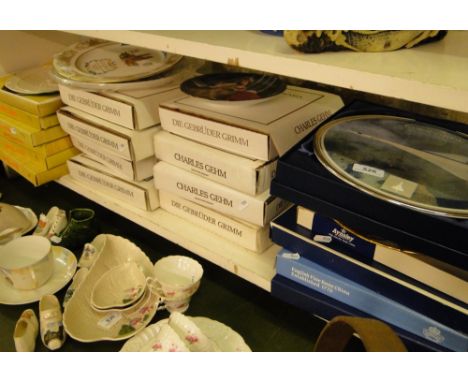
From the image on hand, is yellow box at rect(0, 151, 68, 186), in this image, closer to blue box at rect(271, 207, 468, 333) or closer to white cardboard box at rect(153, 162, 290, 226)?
white cardboard box at rect(153, 162, 290, 226)

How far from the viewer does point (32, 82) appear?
1031 millimetres

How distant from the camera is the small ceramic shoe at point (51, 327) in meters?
0.71

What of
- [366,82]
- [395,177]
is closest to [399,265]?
[395,177]

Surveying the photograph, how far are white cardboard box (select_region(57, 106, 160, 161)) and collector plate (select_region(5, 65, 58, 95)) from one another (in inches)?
4.0

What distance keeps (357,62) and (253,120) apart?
23 cm

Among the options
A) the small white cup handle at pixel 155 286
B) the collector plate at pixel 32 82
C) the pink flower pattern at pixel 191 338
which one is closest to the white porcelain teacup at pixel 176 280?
the small white cup handle at pixel 155 286

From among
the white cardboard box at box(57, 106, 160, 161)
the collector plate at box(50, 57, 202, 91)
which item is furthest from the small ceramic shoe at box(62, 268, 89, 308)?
the collector plate at box(50, 57, 202, 91)

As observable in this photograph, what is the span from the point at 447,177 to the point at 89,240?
0.71 metres

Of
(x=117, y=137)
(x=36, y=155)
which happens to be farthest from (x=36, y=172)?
(x=117, y=137)

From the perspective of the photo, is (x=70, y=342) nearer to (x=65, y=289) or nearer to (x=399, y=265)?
(x=65, y=289)

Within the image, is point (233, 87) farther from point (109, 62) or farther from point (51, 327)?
point (51, 327)

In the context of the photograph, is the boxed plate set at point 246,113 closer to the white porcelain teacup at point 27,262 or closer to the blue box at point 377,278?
the blue box at point 377,278

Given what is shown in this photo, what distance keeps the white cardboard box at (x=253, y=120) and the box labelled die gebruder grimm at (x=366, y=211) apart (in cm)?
5

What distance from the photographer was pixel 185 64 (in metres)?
0.92
